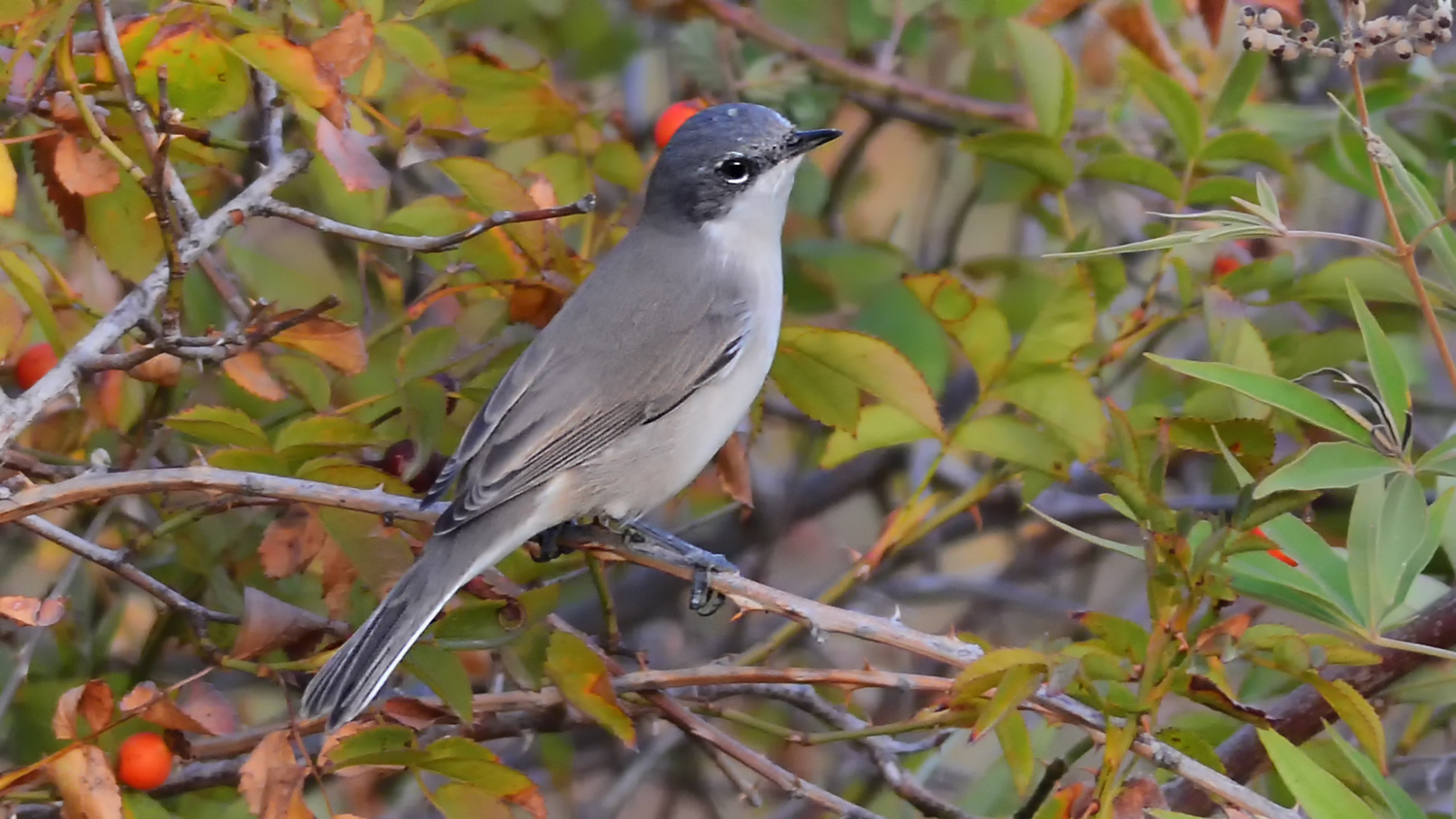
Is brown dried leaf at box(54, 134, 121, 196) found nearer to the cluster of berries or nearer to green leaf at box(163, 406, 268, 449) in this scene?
green leaf at box(163, 406, 268, 449)

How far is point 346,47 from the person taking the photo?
2.22 meters

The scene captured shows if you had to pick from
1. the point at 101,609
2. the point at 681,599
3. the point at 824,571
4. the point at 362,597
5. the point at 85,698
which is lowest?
the point at 824,571

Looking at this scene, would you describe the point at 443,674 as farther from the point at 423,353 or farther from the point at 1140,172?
the point at 1140,172

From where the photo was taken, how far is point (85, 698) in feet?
6.95

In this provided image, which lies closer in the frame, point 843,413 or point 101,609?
point 843,413

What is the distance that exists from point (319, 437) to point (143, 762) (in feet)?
1.88

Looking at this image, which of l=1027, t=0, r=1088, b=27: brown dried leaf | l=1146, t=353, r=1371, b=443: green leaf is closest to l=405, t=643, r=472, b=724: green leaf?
l=1146, t=353, r=1371, b=443: green leaf

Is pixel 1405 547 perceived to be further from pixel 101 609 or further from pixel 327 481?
pixel 101 609

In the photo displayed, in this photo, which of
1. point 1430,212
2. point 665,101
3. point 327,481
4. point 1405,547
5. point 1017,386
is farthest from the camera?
point 665,101

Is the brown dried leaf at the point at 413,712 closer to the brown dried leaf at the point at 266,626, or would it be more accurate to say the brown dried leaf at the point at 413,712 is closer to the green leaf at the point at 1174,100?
the brown dried leaf at the point at 266,626

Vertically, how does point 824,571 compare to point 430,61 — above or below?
below

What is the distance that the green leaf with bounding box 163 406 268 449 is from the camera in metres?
2.39

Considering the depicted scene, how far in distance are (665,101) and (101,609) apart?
2.41 metres

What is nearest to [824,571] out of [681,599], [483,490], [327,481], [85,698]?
[681,599]
